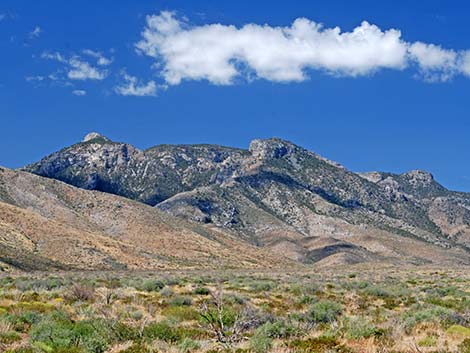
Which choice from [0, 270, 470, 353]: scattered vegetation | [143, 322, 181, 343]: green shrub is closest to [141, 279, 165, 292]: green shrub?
[0, 270, 470, 353]: scattered vegetation

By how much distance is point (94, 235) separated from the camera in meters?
110

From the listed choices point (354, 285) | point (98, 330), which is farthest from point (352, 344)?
point (354, 285)

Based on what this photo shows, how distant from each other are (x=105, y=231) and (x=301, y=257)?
64075mm

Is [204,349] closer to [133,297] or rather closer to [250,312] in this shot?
[250,312]

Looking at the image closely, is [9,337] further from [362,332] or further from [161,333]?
[362,332]

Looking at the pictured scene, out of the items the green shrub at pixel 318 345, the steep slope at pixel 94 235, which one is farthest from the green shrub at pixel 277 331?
the steep slope at pixel 94 235

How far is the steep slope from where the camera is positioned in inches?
3509

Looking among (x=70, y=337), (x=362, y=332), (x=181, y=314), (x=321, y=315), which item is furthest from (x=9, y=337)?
(x=321, y=315)

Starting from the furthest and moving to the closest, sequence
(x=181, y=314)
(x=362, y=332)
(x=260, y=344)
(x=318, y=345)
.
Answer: (x=181, y=314)
(x=362, y=332)
(x=318, y=345)
(x=260, y=344)

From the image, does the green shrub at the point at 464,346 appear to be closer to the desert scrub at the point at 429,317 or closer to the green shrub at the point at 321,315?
the desert scrub at the point at 429,317

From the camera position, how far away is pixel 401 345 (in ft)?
42.8

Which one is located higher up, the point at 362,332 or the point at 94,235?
the point at 94,235

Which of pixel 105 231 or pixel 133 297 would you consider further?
pixel 105 231

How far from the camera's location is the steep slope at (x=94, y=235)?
89.1 meters
